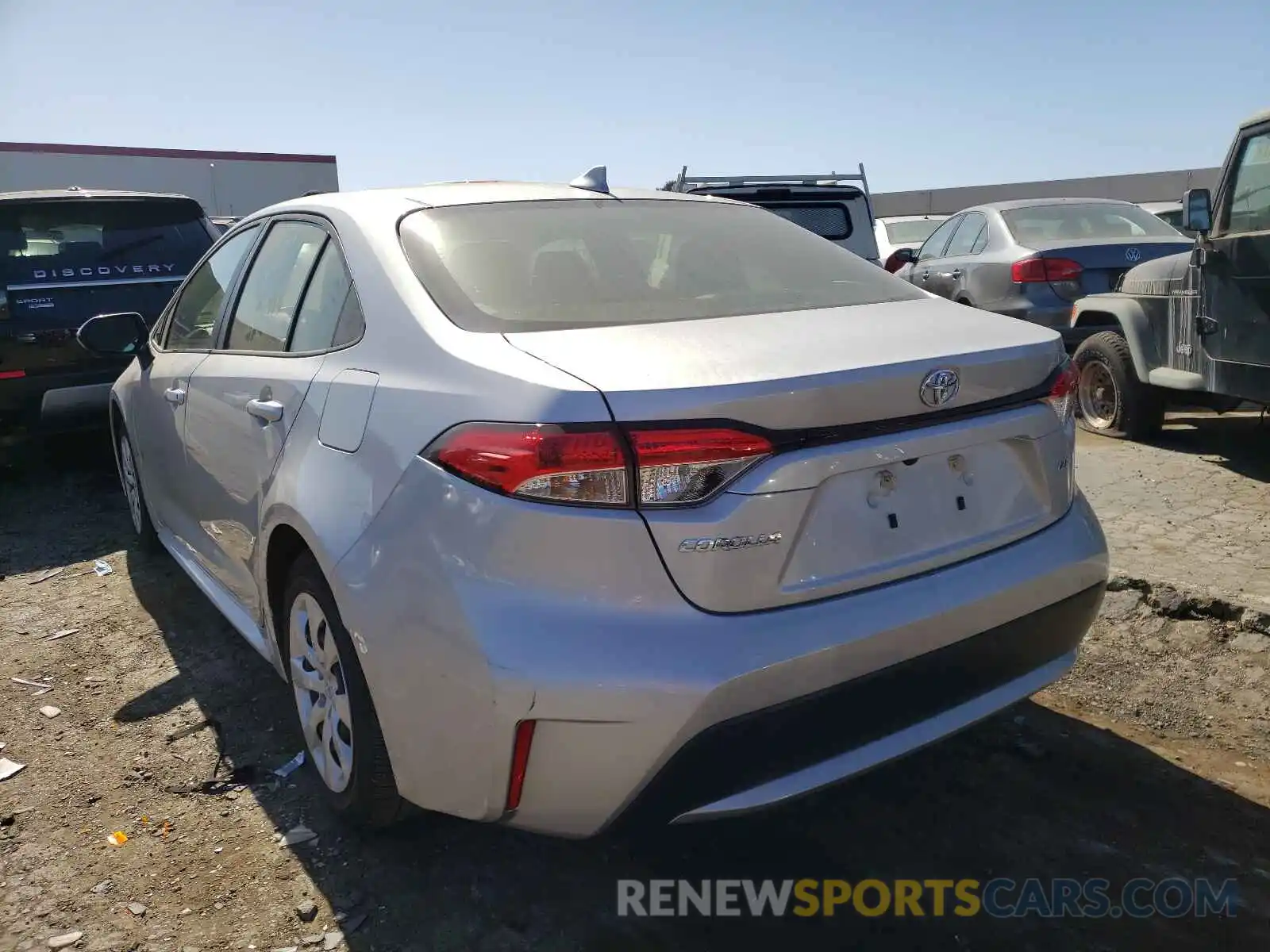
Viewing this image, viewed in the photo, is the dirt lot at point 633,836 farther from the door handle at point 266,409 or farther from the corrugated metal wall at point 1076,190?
the corrugated metal wall at point 1076,190

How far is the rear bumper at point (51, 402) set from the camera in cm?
610

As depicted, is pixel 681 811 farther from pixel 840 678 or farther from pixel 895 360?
pixel 895 360

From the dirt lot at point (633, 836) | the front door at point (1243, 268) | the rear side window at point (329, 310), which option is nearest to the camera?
the dirt lot at point (633, 836)

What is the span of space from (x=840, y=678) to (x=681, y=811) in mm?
408

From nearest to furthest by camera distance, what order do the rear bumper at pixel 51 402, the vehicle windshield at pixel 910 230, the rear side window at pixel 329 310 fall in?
the rear side window at pixel 329 310, the rear bumper at pixel 51 402, the vehicle windshield at pixel 910 230

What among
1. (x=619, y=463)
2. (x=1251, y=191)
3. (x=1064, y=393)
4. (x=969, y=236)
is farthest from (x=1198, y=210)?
(x=619, y=463)

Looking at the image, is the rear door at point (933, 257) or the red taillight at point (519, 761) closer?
the red taillight at point (519, 761)

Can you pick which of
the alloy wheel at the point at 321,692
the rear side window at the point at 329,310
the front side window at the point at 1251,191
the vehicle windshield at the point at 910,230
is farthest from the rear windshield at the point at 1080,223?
the alloy wheel at the point at 321,692

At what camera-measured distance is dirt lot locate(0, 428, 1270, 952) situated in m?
2.29

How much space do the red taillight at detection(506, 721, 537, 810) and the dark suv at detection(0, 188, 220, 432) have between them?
206 inches

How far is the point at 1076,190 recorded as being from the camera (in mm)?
25125

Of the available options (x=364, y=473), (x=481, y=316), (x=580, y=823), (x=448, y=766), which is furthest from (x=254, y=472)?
(x=580, y=823)

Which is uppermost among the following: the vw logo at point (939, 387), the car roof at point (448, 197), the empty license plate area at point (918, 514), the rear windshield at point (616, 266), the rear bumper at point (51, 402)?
the car roof at point (448, 197)

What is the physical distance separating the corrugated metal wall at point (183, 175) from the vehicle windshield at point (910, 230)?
1236cm
